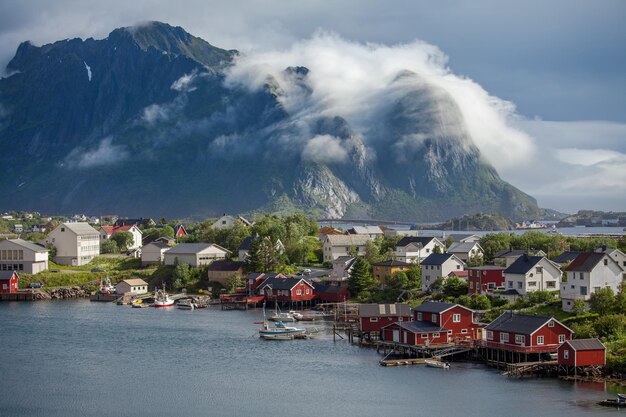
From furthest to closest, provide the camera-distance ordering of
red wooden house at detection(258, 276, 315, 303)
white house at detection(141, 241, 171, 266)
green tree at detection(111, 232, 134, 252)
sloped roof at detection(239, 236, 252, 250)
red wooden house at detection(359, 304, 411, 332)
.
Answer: green tree at detection(111, 232, 134, 252)
white house at detection(141, 241, 171, 266)
sloped roof at detection(239, 236, 252, 250)
red wooden house at detection(258, 276, 315, 303)
red wooden house at detection(359, 304, 411, 332)

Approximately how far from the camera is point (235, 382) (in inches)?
1934

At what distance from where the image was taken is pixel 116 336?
6569cm

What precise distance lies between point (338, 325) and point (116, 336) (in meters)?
17.0

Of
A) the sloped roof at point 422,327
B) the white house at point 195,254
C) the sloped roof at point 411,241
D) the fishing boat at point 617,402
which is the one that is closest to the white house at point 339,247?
the sloped roof at point 411,241

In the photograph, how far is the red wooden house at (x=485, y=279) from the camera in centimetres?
7306

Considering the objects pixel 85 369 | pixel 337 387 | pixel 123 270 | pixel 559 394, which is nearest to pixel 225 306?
pixel 123 270

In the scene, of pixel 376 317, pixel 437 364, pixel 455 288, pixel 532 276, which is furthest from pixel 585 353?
pixel 455 288

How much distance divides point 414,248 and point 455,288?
27082 millimetres

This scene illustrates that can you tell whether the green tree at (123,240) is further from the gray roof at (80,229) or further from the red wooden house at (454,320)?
the red wooden house at (454,320)

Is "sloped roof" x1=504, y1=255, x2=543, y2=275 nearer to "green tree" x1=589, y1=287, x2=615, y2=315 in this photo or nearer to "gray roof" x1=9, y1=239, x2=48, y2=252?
"green tree" x1=589, y1=287, x2=615, y2=315

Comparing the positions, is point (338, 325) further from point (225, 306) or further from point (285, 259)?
point (285, 259)

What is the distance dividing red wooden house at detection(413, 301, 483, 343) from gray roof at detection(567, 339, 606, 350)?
9.67 metres

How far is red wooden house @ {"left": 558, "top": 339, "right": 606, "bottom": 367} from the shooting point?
1907 inches

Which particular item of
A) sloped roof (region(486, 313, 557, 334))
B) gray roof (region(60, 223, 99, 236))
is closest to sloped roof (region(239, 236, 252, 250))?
gray roof (region(60, 223, 99, 236))
